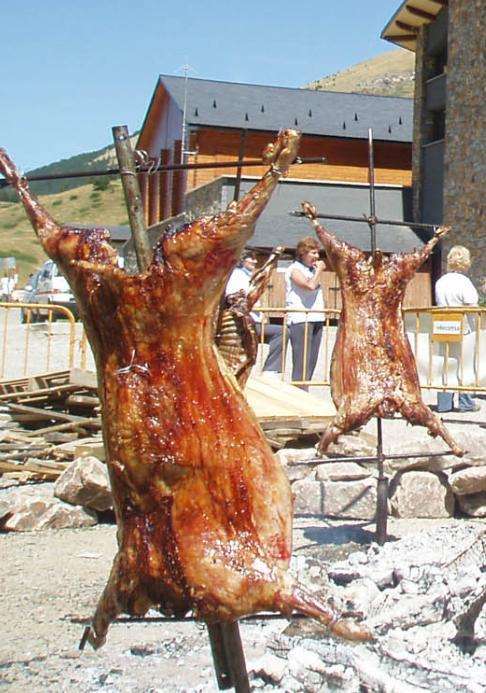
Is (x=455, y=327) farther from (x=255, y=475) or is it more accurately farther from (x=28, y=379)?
(x=255, y=475)

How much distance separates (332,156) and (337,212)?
5612 millimetres

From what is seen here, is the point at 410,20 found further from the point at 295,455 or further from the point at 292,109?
the point at 295,455

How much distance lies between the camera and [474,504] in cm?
856

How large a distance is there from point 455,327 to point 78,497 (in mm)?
5178

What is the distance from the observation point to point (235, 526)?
2832 mm

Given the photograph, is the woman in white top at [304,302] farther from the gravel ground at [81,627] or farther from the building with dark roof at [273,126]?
the building with dark roof at [273,126]

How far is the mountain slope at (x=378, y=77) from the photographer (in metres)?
130

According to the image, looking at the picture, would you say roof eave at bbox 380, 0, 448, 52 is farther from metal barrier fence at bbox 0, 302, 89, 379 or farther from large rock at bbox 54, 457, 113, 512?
large rock at bbox 54, 457, 113, 512

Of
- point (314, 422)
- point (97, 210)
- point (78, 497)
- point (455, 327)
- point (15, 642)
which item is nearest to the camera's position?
point (15, 642)

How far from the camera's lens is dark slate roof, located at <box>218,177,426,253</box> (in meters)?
28.3

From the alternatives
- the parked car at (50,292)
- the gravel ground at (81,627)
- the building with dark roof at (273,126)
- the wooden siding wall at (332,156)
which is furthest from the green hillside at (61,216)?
the gravel ground at (81,627)

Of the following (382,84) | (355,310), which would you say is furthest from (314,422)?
(382,84)

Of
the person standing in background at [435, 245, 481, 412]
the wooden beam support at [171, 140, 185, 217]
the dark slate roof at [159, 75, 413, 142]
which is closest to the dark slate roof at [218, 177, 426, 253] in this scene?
the dark slate roof at [159, 75, 413, 142]

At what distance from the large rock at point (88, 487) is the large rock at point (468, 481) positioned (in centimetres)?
291
